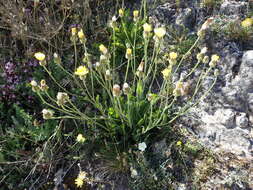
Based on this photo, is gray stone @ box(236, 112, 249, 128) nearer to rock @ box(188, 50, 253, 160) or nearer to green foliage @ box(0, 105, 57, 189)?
rock @ box(188, 50, 253, 160)

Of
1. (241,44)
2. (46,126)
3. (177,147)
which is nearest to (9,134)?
(46,126)

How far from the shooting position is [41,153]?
79.4 inches

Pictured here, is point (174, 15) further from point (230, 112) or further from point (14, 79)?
point (14, 79)

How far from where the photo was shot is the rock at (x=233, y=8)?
2598 mm

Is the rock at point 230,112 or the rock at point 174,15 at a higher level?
the rock at point 174,15

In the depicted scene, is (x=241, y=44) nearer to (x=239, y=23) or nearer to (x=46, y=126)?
(x=239, y=23)

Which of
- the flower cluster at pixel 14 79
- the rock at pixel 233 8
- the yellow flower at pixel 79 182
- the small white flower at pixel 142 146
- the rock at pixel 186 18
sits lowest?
the yellow flower at pixel 79 182

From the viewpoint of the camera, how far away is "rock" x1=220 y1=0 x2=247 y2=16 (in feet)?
8.52

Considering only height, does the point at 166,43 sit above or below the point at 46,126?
above

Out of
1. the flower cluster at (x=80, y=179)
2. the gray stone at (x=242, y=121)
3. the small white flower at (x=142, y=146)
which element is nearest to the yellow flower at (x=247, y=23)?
the gray stone at (x=242, y=121)

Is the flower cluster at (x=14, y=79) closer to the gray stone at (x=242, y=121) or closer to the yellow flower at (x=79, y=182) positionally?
the yellow flower at (x=79, y=182)

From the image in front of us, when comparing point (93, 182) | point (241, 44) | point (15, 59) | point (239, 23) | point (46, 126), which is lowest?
point (93, 182)

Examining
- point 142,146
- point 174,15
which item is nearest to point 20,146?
point 142,146

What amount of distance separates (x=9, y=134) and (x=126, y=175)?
3.68ft
